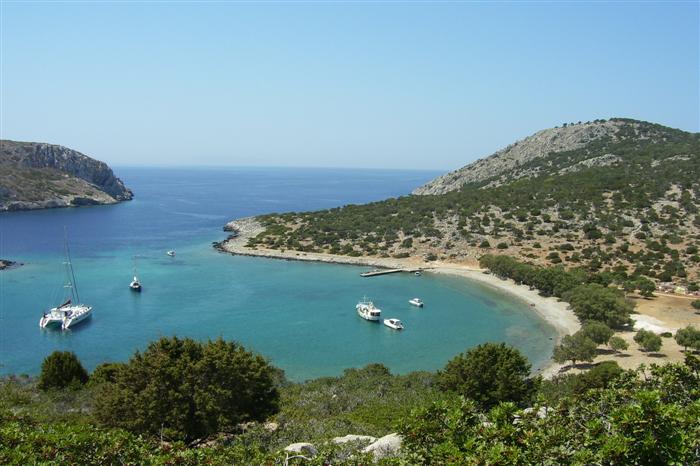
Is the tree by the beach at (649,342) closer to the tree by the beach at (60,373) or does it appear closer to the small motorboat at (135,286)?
the tree by the beach at (60,373)

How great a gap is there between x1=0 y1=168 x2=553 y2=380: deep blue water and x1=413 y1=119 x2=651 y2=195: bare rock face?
65.5 meters

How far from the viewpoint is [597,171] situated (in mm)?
88812

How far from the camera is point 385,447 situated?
13930 millimetres

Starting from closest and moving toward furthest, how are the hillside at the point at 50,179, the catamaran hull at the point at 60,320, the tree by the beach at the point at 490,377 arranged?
the tree by the beach at the point at 490,377, the catamaran hull at the point at 60,320, the hillside at the point at 50,179

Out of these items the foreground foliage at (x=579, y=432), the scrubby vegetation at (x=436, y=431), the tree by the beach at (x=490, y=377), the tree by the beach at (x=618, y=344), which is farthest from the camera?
the tree by the beach at (x=618, y=344)

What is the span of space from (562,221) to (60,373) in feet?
210

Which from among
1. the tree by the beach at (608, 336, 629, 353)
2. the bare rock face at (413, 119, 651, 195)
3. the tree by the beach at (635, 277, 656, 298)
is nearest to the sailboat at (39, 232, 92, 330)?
the tree by the beach at (608, 336, 629, 353)

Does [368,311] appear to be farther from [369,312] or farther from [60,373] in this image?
[60,373]

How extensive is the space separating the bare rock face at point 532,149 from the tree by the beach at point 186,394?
10071cm

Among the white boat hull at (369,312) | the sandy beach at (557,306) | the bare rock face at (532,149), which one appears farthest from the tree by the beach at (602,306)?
the bare rock face at (532,149)

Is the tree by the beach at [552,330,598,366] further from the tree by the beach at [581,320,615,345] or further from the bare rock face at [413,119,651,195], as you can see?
the bare rock face at [413,119,651,195]

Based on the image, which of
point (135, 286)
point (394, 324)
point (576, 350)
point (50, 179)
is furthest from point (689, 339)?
point (50, 179)

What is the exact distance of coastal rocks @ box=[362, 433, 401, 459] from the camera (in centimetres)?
1333

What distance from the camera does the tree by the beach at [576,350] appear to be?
32.5m
